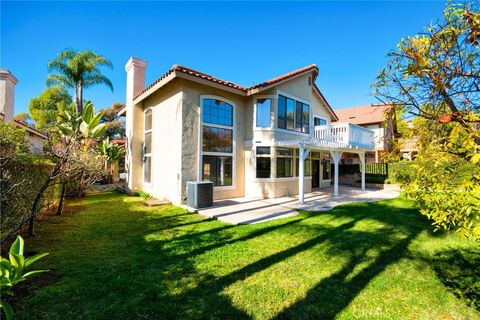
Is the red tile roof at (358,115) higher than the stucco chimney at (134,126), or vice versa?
the red tile roof at (358,115)

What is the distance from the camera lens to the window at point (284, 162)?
Answer: 13.5 m

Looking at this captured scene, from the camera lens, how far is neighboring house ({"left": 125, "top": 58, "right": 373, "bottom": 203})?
11.0 meters

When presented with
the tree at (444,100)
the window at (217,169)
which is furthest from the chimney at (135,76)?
the tree at (444,100)

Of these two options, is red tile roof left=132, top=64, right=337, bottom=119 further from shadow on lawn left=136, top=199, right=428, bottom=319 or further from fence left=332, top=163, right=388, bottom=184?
fence left=332, top=163, right=388, bottom=184

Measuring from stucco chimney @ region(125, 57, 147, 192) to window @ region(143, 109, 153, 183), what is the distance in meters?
0.41

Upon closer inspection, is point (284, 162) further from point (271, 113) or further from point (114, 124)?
point (114, 124)

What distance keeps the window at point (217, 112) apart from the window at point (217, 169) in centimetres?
195

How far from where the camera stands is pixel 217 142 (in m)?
12.1

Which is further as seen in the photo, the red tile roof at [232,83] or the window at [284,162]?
the window at [284,162]

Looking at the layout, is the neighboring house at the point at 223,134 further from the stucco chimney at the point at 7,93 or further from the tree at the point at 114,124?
the tree at the point at 114,124

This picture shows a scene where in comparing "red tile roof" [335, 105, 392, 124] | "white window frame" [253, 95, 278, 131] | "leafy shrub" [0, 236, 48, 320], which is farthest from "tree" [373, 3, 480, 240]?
"red tile roof" [335, 105, 392, 124]

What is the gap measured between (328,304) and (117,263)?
4.07m

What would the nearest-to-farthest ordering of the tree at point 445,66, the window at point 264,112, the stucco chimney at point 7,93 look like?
the tree at point 445,66, the stucco chimney at point 7,93, the window at point 264,112

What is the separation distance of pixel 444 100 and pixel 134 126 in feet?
48.8
